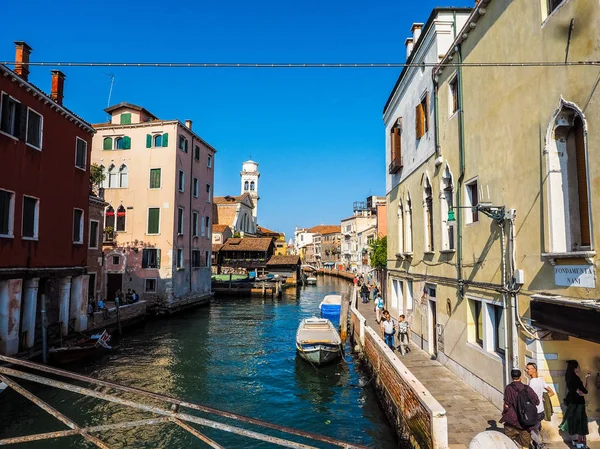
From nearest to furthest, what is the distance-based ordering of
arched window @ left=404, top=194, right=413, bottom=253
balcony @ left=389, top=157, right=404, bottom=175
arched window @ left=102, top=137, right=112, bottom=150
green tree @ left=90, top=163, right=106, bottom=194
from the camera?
arched window @ left=404, top=194, right=413, bottom=253, balcony @ left=389, top=157, right=404, bottom=175, green tree @ left=90, top=163, right=106, bottom=194, arched window @ left=102, top=137, right=112, bottom=150

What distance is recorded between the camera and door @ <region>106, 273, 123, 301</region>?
29922 millimetres

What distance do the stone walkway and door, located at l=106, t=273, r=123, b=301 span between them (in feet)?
76.7

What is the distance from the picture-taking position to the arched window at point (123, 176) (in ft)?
102

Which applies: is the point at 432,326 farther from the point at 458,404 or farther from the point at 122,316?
the point at 122,316

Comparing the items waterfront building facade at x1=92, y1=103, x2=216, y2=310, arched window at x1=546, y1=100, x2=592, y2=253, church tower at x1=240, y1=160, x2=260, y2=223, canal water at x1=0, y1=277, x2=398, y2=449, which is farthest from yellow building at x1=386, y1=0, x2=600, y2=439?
church tower at x1=240, y1=160, x2=260, y2=223

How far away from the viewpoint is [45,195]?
1567 cm

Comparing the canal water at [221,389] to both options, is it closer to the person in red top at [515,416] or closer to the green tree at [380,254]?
the person in red top at [515,416]

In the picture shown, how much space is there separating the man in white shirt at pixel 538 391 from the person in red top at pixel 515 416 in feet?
0.68

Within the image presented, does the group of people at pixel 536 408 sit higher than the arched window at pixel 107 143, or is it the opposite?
the arched window at pixel 107 143

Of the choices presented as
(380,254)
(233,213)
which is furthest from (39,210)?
(233,213)

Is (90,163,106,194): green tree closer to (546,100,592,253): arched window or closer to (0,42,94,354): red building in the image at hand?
(0,42,94,354): red building

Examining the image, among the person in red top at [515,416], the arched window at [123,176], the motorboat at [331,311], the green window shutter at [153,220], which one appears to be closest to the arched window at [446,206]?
the person in red top at [515,416]

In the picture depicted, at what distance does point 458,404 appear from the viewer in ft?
28.7

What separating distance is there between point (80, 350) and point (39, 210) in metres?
5.46
